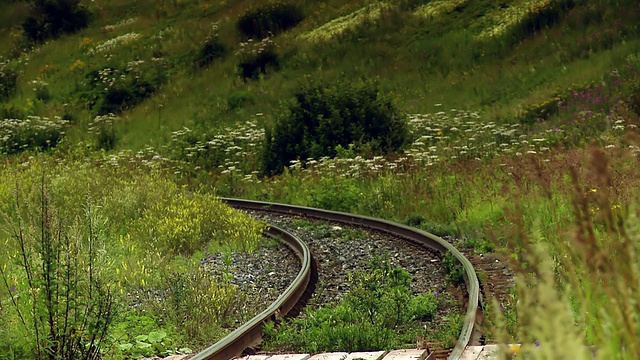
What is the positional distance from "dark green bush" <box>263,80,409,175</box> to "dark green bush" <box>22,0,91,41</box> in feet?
110

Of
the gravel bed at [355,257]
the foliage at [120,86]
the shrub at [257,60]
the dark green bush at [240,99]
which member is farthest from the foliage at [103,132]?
the gravel bed at [355,257]

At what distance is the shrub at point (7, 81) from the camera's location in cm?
3775

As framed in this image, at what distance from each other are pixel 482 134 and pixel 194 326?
43.1 feet

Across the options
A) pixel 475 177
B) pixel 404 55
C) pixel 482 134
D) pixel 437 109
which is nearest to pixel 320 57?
pixel 404 55

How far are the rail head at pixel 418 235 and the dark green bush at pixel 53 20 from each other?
36.7 m

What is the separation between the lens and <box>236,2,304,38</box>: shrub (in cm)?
3775

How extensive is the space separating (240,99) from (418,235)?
1882cm

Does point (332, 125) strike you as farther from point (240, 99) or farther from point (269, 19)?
point (269, 19)

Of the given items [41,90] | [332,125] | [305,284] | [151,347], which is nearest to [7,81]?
[41,90]

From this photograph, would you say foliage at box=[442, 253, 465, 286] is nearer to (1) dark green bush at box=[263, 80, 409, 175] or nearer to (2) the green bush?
(2) the green bush

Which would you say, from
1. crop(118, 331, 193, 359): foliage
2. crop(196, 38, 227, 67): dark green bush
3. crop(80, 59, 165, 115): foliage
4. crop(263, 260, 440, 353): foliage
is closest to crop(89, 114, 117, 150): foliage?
crop(80, 59, 165, 115): foliage

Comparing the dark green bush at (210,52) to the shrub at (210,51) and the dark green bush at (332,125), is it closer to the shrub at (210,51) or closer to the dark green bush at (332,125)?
the shrub at (210,51)

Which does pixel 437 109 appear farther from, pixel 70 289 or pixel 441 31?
pixel 70 289

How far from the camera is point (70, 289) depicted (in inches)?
231
